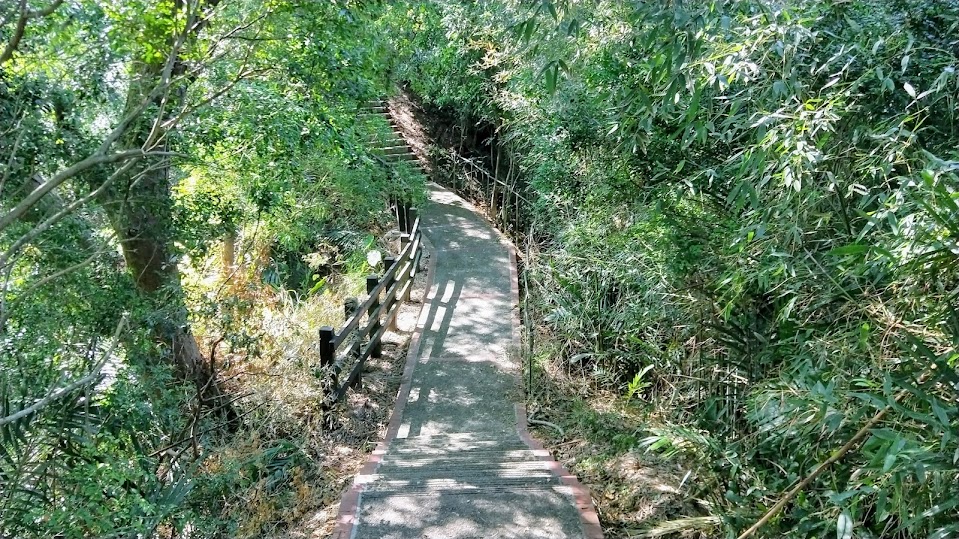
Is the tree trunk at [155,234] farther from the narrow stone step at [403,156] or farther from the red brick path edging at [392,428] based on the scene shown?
the narrow stone step at [403,156]

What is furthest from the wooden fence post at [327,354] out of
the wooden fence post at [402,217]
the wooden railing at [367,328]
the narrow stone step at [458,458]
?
the wooden fence post at [402,217]

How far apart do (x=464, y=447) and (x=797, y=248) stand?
10.5 feet

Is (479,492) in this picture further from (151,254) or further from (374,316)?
(151,254)

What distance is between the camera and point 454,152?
1467 centimetres

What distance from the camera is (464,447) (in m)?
5.41

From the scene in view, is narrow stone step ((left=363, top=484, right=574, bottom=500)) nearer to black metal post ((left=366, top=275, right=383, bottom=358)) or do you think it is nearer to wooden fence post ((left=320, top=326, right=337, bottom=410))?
wooden fence post ((left=320, top=326, right=337, bottom=410))

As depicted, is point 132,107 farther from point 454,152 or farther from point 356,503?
point 454,152

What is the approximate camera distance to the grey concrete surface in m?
3.85

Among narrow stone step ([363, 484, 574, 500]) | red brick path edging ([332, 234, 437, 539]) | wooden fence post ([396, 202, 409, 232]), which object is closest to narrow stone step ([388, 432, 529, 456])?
red brick path edging ([332, 234, 437, 539])

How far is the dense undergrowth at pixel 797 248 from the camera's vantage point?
221 cm

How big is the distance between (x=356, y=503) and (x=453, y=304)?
5.18 metres

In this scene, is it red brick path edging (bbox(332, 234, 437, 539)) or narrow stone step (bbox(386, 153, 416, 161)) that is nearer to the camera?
red brick path edging (bbox(332, 234, 437, 539))

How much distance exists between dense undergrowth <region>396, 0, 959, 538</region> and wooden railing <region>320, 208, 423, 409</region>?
7.85ft

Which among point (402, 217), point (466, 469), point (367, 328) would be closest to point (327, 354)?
point (367, 328)
